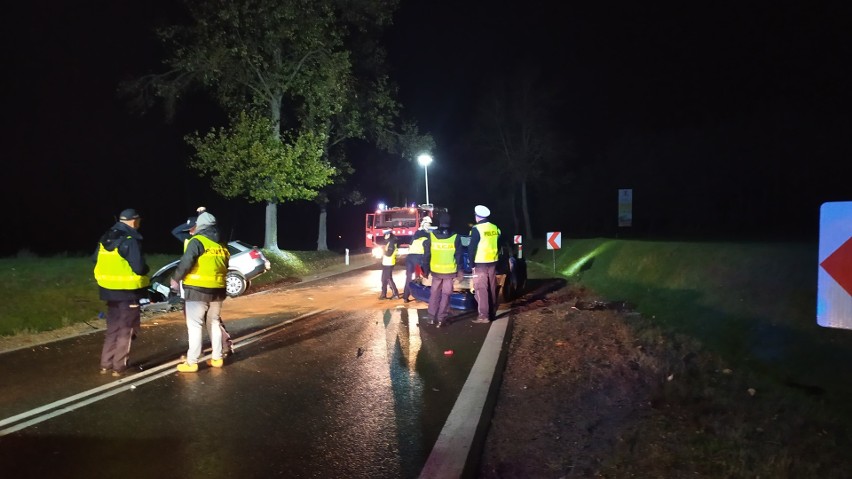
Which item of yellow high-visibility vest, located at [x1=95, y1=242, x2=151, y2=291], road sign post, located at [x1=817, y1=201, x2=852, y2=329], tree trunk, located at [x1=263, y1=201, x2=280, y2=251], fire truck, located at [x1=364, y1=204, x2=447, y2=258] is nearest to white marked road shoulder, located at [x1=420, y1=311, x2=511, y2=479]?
road sign post, located at [x1=817, y1=201, x2=852, y2=329]

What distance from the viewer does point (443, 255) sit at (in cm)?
984

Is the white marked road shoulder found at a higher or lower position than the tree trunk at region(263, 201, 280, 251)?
lower

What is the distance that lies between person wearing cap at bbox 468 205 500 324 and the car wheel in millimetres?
6862

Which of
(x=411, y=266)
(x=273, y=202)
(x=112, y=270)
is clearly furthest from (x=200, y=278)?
(x=273, y=202)

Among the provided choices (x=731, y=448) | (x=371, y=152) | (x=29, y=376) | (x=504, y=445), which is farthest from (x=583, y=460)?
(x=371, y=152)

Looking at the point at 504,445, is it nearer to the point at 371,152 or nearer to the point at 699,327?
the point at 699,327

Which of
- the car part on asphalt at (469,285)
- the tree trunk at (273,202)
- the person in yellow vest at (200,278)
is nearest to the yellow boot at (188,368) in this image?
the person in yellow vest at (200,278)

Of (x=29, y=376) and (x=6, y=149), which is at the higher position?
(x=6, y=149)

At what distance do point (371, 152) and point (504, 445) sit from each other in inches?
1602

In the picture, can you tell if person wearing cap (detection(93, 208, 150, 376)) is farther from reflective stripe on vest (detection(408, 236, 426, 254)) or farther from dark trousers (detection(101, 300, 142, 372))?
reflective stripe on vest (detection(408, 236, 426, 254))

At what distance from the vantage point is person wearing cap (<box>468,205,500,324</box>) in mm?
9781

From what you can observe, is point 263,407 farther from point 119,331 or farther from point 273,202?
point 273,202

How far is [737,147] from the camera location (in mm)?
42438

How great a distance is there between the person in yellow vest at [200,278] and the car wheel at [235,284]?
7.60 metres
